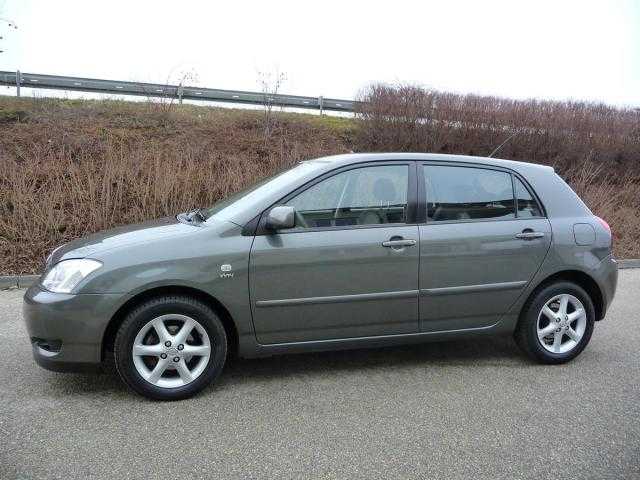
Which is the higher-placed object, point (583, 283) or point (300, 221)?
point (300, 221)

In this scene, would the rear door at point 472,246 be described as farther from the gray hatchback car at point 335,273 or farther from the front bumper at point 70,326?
the front bumper at point 70,326

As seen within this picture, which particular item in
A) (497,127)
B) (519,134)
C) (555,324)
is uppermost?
(497,127)

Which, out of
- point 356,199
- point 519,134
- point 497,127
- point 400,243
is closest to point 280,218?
point 356,199

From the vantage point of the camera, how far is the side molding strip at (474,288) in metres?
4.04

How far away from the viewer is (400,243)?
3.93 m

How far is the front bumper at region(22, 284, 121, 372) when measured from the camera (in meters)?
3.45

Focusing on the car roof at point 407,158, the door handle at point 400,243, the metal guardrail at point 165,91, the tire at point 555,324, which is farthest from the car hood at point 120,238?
the metal guardrail at point 165,91

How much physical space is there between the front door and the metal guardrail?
910 centimetres

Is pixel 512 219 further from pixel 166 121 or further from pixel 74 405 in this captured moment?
pixel 166 121

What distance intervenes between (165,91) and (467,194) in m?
10.1

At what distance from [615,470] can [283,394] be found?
6.44ft

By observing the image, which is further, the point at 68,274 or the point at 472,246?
the point at 472,246

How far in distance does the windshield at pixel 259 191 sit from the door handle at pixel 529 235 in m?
1.57

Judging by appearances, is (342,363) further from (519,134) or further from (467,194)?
(519,134)
